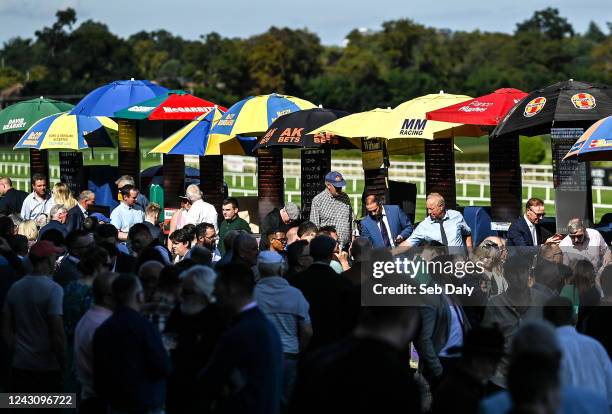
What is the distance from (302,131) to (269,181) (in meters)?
1.98

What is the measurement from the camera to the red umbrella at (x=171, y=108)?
17.8m

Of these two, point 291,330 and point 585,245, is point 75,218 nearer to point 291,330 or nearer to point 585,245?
point 585,245

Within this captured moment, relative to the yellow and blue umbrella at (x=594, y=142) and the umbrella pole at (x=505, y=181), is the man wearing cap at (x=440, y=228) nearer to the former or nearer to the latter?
the yellow and blue umbrella at (x=594, y=142)

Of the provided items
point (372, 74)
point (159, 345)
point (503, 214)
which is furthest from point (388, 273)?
point (372, 74)

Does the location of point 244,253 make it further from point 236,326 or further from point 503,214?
point 503,214

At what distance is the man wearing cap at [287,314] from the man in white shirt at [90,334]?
38.5 inches

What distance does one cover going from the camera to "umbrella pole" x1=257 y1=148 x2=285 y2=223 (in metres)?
17.1

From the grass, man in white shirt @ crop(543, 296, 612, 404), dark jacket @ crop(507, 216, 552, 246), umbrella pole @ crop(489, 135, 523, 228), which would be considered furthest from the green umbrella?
man in white shirt @ crop(543, 296, 612, 404)

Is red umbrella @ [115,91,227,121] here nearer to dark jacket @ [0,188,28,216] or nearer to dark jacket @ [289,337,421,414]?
dark jacket @ [0,188,28,216]

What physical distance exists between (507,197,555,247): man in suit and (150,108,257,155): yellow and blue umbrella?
19.2 feet

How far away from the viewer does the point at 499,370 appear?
7.51 m

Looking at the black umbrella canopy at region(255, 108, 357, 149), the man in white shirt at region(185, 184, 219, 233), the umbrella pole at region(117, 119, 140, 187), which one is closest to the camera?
the man in white shirt at region(185, 184, 219, 233)

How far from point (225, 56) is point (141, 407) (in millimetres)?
89015

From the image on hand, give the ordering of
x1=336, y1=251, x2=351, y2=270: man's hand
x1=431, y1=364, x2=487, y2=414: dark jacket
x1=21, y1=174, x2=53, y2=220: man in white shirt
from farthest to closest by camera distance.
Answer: x1=21, y1=174, x2=53, y2=220: man in white shirt, x1=336, y1=251, x2=351, y2=270: man's hand, x1=431, y1=364, x2=487, y2=414: dark jacket
